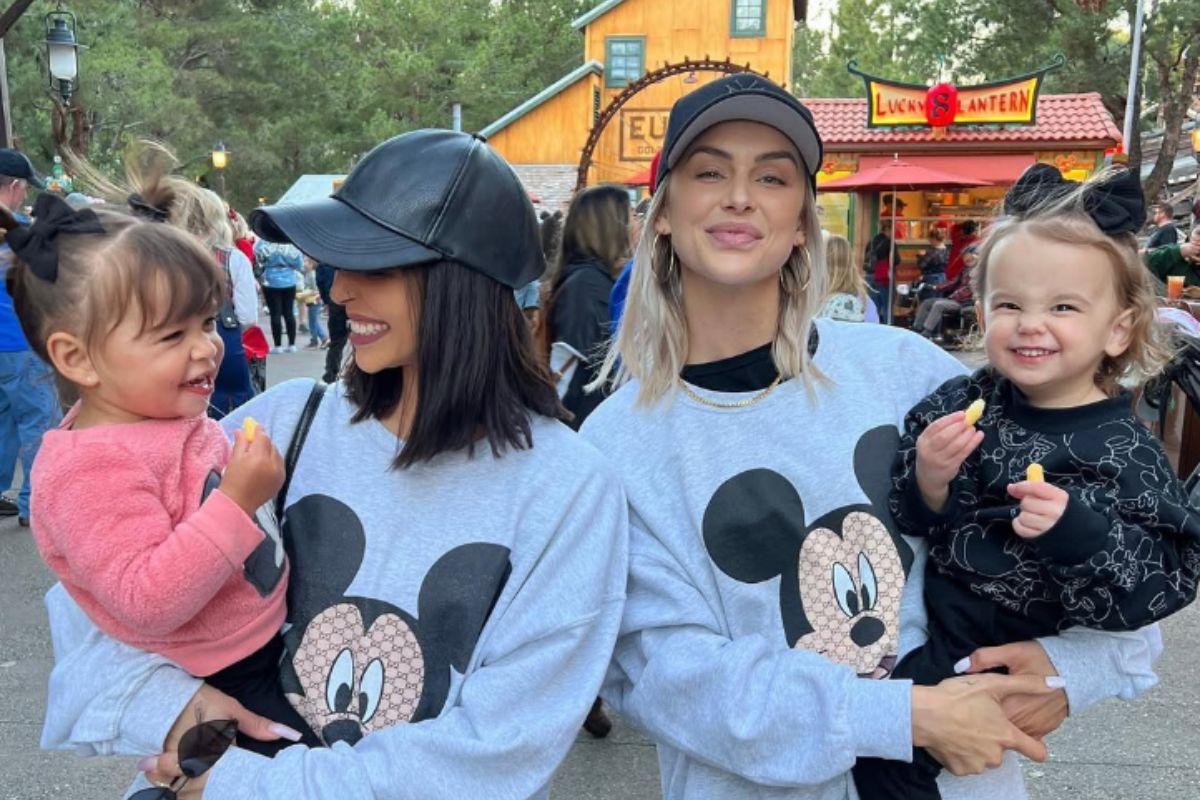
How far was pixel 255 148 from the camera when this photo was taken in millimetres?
31469

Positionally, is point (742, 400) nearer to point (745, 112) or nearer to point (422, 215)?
point (745, 112)

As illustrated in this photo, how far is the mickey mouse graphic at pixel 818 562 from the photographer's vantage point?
63.8 inches

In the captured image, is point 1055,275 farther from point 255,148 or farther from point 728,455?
point 255,148

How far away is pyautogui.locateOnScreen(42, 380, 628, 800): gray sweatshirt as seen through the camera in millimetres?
1413

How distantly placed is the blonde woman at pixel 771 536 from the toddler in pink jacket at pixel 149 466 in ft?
1.95

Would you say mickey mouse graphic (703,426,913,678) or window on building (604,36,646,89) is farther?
window on building (604,36,646,89)

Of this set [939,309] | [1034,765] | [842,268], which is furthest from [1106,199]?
[939,309]

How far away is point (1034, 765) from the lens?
3533 mm

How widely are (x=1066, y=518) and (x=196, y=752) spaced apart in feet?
4.27

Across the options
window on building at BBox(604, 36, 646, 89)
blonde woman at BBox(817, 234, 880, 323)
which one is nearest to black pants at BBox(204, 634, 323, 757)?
blonde woman at BBox(817, 234, 880, 323)

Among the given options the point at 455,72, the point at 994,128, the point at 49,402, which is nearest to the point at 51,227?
the point at 49,402

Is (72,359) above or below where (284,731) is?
above

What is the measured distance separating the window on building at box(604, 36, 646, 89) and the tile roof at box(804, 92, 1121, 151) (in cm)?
765

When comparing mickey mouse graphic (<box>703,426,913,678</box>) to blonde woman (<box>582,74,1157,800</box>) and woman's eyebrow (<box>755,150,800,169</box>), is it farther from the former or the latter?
woman's eyebrow (<box>755,150,800,169</box>)
